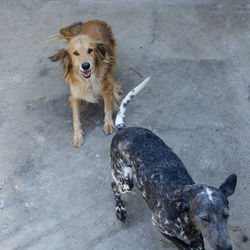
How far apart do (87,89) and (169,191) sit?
2.31m

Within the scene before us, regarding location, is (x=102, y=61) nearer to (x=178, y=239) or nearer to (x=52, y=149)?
(x=52, y=149)

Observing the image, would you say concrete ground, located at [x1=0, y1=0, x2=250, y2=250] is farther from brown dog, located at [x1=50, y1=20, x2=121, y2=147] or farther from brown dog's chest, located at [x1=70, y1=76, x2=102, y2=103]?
brown dog's chest, located at [x1=70, y1=76, x2=102, y2=103]

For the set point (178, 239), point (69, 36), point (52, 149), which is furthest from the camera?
point (69, 36)

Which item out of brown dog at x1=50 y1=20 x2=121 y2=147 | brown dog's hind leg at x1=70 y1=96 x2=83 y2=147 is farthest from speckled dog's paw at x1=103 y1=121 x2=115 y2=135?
brown dog's hind leg at x1=70 y1=96 x2=83 y2=147

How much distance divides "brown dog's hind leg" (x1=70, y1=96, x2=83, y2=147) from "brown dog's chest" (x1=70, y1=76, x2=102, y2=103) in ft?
0.28

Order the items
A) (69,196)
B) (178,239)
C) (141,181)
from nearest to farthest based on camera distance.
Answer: (178,239) < (141,181) < (69,196)

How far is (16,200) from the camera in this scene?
457 centimetres

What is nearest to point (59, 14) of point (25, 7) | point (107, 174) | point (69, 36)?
point (25, 7)

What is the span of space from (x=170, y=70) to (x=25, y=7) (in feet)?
10.8

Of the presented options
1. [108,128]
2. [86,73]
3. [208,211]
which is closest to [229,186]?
[208,211]

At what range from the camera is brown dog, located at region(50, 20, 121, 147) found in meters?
4.88

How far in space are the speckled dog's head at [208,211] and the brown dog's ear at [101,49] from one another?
104 inches

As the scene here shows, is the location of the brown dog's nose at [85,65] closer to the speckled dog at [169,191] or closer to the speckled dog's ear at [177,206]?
the speckled dog at [169,191]

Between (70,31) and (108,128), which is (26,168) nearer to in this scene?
(108,128)
